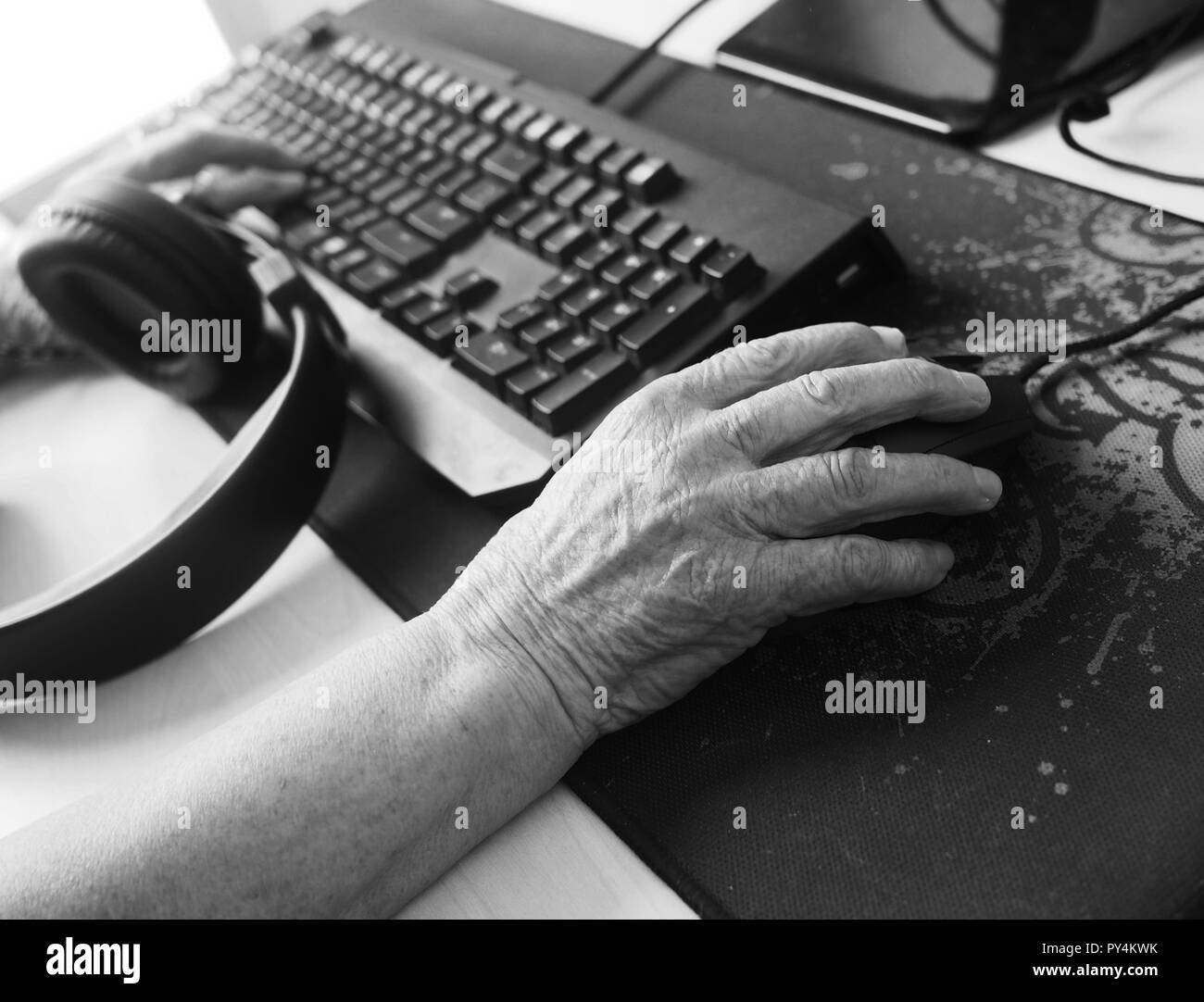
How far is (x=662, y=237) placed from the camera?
0.56 meters

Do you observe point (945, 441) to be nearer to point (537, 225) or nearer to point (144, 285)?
point (537, 225)

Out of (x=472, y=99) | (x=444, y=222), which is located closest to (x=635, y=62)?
(x=472, y=99)

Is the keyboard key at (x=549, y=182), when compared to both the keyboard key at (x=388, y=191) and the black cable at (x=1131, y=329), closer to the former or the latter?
the keyboard key at (x=388, y=191)

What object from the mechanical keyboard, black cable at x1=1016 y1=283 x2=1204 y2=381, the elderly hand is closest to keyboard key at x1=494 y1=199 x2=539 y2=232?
the mechanical keyboard

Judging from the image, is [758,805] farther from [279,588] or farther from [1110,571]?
[279,588]

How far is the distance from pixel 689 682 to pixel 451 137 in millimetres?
458

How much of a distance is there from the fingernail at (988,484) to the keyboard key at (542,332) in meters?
0.23

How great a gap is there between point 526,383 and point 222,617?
0.22m

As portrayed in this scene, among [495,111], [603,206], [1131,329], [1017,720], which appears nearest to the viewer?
[1017,720]

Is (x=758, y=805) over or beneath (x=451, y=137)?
beneath

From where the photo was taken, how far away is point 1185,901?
0.34 metres

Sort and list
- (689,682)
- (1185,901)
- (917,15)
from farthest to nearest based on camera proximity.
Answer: (917,15) → (689,682) → (1185,901)

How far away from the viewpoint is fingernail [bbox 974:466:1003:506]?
0.44m
